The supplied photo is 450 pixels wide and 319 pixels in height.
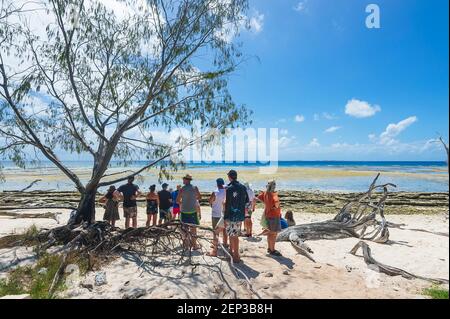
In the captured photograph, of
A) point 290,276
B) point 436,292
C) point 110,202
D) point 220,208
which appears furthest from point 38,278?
point 436,292

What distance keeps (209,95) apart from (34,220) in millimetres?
9800

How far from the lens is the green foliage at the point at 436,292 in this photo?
4578mm

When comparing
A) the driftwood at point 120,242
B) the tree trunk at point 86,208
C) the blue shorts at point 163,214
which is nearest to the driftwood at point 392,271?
the driftwood at point 120,242

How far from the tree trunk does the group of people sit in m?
0.88

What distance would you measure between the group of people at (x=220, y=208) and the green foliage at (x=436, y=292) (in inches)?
116

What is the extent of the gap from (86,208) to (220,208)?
362 cm

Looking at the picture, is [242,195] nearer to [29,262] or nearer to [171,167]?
[171,167]

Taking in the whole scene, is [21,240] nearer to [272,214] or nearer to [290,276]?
[272,214]

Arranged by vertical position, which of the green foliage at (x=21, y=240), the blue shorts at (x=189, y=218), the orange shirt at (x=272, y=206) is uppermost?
the orange shirt at (x=272, y=206)

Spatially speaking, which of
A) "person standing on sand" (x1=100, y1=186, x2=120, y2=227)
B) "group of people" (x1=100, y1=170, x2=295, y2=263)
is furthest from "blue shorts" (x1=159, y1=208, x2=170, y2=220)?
"person standing on sand" (x1=100, y1=186, x2=120, y2=227)

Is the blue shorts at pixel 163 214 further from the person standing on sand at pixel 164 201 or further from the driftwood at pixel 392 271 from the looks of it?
the driftwood at pixel 392 271

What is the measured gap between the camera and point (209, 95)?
841 centimetres

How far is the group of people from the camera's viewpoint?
6.27 metres
